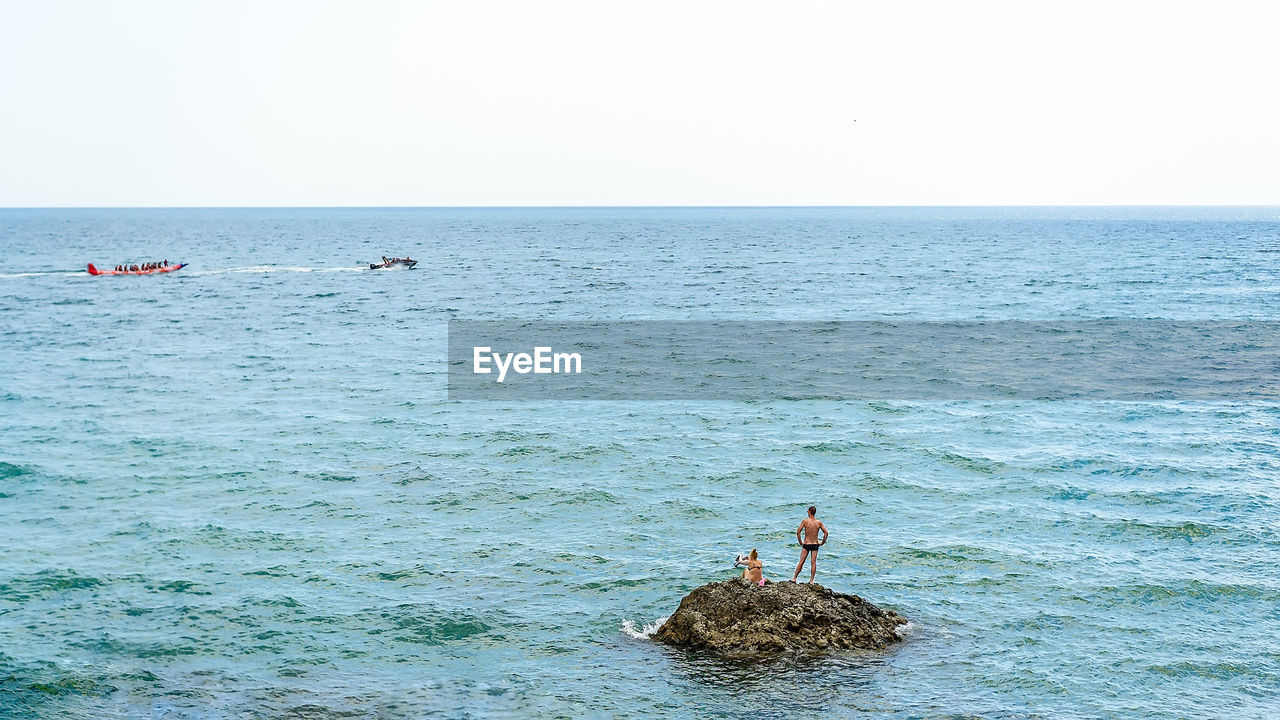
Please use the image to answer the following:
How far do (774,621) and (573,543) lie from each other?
34.8 ft

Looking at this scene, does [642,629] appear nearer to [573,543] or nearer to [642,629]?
[642,629]

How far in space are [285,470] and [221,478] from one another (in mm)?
2568

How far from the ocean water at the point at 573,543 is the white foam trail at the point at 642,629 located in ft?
0.42

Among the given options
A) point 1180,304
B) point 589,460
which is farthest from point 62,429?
point 1180,304

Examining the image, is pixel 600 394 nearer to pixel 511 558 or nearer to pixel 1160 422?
pixel 511 558

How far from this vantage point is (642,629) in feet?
94.1

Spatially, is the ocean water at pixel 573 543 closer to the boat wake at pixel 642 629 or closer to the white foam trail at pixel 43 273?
the boat wake at pixel 642 629

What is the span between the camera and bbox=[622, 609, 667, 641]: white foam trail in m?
28.2

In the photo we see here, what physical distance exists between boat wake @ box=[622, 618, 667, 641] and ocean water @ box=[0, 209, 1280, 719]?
125 millimetres

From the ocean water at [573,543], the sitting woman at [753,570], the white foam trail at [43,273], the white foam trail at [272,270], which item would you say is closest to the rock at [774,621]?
the sitting woman at [753,570]

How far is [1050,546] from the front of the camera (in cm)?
3481

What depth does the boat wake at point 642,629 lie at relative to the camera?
28219mm

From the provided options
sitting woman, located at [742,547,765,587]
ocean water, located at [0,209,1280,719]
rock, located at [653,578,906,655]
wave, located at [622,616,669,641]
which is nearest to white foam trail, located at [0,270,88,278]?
ocean water, located at [0,209,1280,719]

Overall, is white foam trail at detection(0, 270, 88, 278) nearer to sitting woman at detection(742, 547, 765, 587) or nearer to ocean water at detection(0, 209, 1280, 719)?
ocean water at detection(0, 209, 1280, 719)
